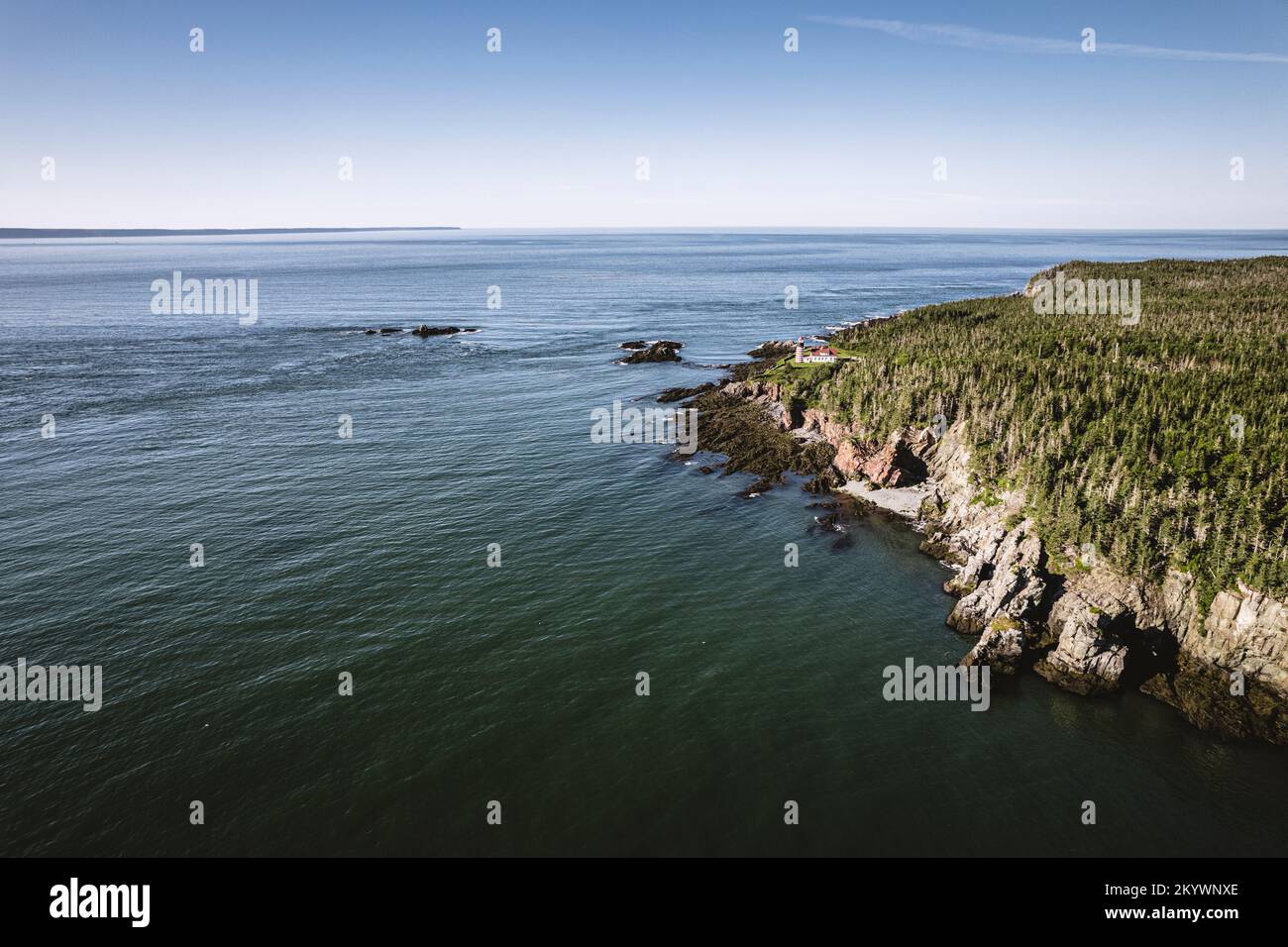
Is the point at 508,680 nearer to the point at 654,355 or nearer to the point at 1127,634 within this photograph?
the point at 1127,634

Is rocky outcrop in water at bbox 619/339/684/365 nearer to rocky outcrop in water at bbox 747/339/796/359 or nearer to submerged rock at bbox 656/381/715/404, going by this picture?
rocky outcrop in water at bbox 747/339/796/359

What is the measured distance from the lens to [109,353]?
98.4 m

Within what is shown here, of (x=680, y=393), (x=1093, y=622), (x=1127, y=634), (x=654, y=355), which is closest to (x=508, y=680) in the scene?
(x=1093, y=622)

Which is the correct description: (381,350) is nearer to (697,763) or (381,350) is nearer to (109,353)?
(109,353)

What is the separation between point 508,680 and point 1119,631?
29.9 meters

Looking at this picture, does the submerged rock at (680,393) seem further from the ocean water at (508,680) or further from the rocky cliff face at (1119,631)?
the rocky cliff face at (1119,631)

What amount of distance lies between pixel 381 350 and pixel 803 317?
7997 centimetres

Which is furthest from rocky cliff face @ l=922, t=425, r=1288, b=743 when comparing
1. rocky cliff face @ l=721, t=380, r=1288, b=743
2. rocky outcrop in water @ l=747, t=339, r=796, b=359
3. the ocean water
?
rocky outcrop in water @ l=747, t=339, r=796, b=359

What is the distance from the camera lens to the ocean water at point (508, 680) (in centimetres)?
2383

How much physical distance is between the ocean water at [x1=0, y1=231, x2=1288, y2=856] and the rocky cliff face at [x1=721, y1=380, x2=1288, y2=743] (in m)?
1.40

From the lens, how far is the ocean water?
23.8m

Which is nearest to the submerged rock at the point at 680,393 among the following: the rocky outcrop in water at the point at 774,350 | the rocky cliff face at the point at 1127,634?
the rocky outcrop in water at the point at 774,350

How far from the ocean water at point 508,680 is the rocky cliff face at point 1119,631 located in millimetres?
1395
